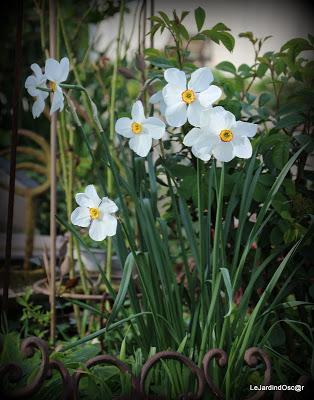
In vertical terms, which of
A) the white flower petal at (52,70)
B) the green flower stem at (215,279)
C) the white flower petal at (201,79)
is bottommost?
the green flower stem at (215,279)

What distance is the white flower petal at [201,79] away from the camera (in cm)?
109

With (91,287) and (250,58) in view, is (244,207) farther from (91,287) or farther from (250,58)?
(250,58)

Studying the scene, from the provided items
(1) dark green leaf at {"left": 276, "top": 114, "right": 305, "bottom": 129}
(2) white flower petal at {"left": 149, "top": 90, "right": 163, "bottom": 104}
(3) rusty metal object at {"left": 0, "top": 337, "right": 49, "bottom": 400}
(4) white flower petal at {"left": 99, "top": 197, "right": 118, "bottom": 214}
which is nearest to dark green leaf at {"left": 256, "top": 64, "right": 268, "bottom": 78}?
(1) dark green leaf at {"left": 276, "top": 114, "right": 305, "bottom": 129}

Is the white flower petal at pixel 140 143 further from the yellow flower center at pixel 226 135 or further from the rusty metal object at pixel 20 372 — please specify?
the rusty metal object at pixel 20 372

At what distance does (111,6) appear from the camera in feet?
5.83

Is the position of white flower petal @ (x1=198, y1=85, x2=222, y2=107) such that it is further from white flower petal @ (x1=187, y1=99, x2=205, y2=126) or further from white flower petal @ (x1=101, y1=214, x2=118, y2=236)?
white flower petal @ (x1=101, y1=214, x2=118, y2=236)

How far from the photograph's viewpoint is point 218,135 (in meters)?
1.10

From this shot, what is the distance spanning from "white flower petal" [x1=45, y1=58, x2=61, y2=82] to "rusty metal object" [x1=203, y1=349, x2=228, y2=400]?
23.3 inches

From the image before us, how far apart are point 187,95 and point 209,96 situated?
0.04m

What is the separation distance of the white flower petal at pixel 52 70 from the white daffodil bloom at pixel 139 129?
150mm

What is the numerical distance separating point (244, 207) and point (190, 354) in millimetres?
313

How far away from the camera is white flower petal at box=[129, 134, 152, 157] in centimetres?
114

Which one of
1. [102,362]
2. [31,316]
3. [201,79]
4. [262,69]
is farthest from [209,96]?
[31,316]

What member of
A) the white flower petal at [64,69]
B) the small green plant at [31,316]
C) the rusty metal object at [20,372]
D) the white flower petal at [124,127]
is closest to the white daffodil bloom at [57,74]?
the white flower petal at [64,69]
